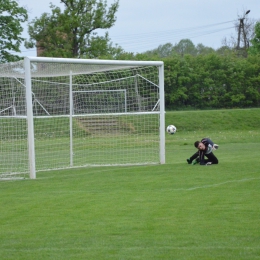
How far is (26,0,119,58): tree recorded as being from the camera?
49.3 meters

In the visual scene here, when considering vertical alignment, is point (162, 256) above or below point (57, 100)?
below

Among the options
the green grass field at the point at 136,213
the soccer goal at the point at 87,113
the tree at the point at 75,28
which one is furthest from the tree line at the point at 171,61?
the green grass field at the point at 136,213

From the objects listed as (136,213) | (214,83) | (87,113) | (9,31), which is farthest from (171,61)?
(136,213)

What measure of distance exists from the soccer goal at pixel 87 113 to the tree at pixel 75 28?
96.2ft

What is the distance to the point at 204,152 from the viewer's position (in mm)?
15750

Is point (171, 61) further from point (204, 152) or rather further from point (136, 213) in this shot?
point (136, 213)

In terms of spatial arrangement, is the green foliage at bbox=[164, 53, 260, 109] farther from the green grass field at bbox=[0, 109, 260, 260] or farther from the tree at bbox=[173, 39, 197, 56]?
the tree at bbox=[173, 39, 197, 56]

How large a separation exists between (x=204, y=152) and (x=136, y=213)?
6.84m

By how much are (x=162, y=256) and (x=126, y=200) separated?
3769 millimetres

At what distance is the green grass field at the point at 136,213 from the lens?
710 cm

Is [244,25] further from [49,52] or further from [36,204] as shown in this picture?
[36,204]

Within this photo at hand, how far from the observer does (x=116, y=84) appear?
19375mm

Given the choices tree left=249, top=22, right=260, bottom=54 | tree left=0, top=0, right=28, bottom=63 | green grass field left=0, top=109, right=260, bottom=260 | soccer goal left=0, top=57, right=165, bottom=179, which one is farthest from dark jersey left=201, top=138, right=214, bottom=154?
tree left=249, top=22, right=260, bottom=54

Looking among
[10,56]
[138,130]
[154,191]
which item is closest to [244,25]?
[10,56]
